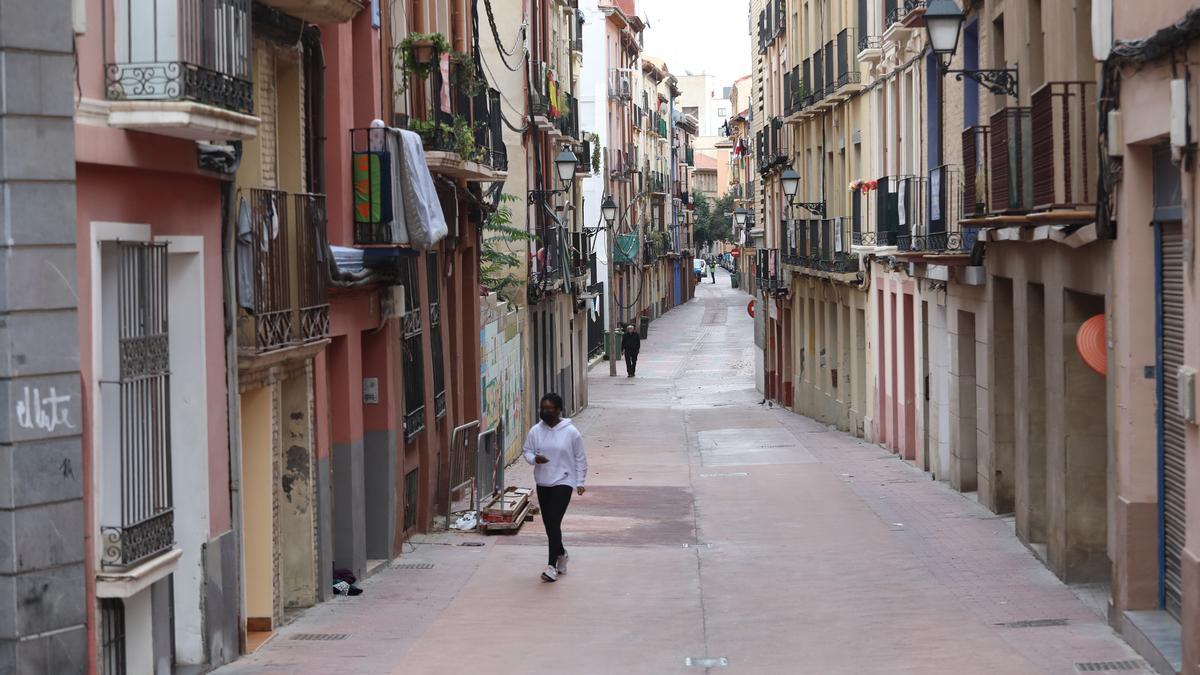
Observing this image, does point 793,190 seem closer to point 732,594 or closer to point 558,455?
point 558,455

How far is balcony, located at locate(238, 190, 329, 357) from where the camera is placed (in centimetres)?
1190

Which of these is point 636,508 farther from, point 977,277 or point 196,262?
point 196,262

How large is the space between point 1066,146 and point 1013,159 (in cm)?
135

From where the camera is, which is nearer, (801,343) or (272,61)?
(272,61)

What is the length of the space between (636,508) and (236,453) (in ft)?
33.0

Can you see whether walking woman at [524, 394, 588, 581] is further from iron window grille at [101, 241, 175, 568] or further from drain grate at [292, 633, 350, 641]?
iron window grille at [101, 241, 175, 568]

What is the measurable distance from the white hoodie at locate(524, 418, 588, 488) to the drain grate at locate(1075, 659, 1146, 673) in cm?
545

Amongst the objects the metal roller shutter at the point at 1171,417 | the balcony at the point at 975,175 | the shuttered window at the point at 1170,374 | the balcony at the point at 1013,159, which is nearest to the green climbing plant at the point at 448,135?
the balcony at the point at 975,175

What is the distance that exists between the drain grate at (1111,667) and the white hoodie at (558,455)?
5.45 metres

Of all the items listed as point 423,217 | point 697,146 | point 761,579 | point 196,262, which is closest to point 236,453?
point 196,262

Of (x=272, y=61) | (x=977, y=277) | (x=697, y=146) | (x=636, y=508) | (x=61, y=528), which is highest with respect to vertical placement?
(x=697, y=146)

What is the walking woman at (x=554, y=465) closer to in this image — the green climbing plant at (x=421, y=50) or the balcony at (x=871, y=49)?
the green climbing plant at (x=421, y=50)

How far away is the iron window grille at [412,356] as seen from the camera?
17719 millimetres

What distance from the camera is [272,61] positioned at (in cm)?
1351
